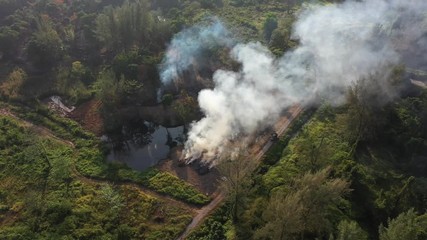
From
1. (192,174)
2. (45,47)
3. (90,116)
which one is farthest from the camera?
(45,47)

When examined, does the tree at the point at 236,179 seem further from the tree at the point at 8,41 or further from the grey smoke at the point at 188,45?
the tree at the point at 8,41

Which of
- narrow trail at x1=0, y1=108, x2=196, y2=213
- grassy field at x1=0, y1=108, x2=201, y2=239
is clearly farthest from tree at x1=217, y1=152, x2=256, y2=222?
narrow trail at x1=0, y1=108, x2=196, y2=213

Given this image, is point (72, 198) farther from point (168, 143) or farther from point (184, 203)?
point (168, 143)

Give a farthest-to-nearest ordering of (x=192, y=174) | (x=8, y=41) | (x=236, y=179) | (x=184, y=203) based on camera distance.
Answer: (x=8, y=41) → (x=192, y=174) → (x=184, y=203) → (x=236, y=179)

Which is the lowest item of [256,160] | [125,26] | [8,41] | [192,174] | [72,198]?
[72,198]

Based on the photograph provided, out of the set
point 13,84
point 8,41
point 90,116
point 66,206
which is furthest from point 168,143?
point 8,41

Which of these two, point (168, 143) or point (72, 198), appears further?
point (168, 143)

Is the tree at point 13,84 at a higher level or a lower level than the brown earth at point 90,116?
higher

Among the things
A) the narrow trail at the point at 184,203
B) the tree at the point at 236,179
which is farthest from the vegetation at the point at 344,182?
the narrow trail at the point at 184,203
